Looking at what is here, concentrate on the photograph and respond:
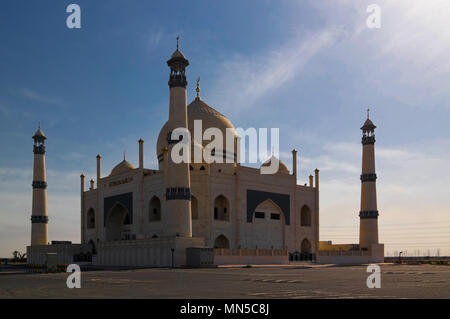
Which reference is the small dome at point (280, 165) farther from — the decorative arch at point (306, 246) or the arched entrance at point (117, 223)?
the arched entrance at point (117, 223)

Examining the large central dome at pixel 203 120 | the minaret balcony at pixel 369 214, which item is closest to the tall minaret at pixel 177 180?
the large central dome at pixel 203 120

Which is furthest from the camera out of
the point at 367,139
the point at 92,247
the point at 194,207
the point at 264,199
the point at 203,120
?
the point at 367,139

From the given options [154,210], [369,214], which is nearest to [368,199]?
[369,214]

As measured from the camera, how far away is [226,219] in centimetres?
5266

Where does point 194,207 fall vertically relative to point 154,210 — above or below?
above

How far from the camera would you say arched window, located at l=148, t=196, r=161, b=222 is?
53.1 metres

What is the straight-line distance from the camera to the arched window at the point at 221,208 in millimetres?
52928

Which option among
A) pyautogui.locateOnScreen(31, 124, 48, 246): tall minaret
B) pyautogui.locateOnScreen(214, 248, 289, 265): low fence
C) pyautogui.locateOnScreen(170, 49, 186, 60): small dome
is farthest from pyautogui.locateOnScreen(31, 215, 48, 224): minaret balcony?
pyautogui.locateOnScreen(170, 49, 186, 60): small dome

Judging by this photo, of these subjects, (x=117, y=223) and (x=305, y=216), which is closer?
(x=117, y=223)

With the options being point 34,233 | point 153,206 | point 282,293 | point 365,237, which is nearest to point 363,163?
point 365,237

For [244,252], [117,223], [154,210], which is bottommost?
[244,252]

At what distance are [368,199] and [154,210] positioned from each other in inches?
952

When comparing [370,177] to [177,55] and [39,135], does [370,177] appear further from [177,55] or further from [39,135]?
[39,135]

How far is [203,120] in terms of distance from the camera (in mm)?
57844
